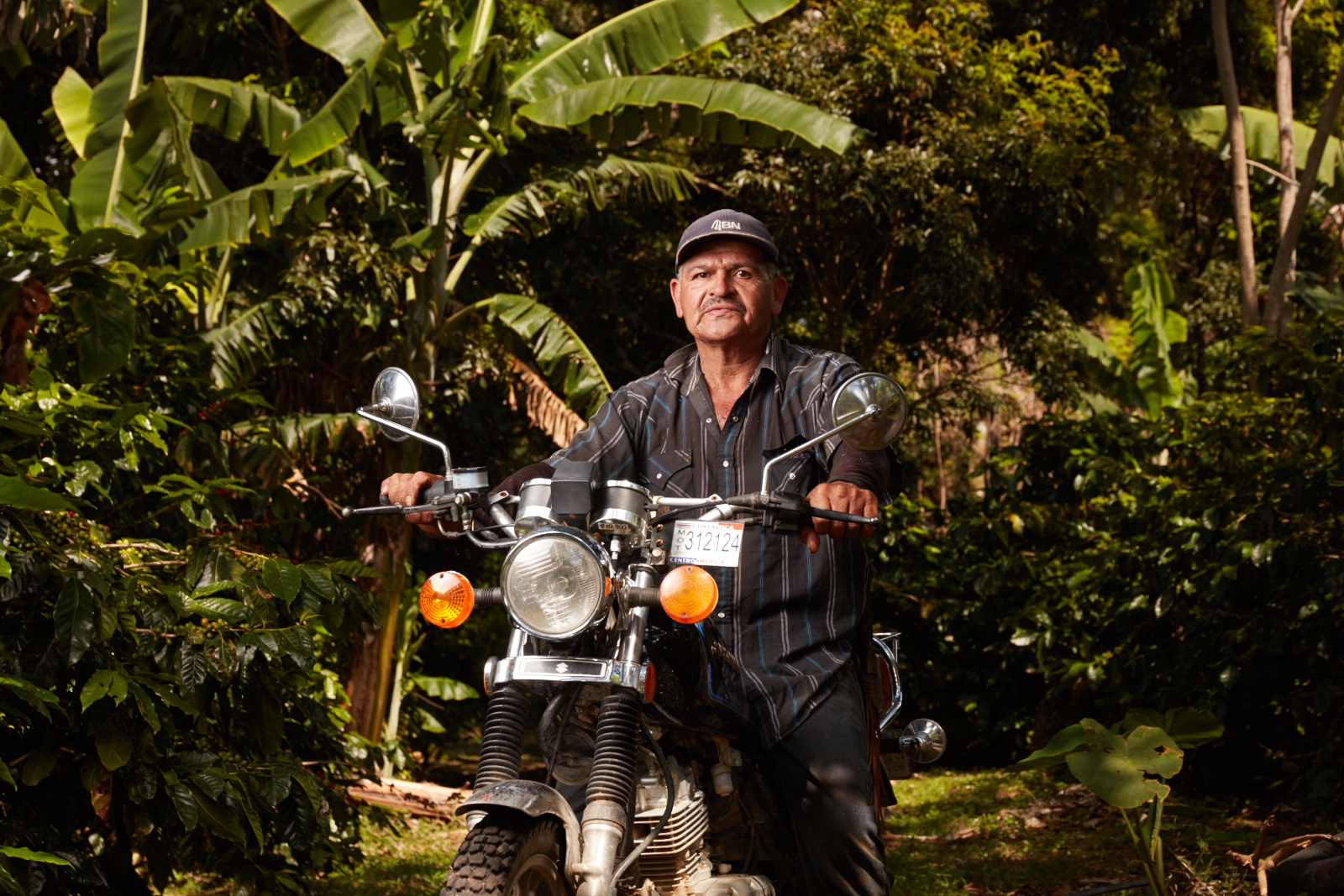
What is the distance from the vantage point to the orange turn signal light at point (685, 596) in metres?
2.14

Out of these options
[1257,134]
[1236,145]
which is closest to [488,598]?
[1236,145]

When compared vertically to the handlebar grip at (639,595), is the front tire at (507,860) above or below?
below

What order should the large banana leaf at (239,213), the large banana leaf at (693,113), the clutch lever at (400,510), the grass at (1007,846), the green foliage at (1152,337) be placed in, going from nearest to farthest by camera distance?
the clutch lever at (400,510)
the grass at (1007,846)
the large banana leaf at (239,213)
the large banana leaf at (693,113)
the green foliage at (1152,337)

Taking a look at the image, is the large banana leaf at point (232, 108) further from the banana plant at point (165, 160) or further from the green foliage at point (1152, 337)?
the green foliage at point (1152, 337)

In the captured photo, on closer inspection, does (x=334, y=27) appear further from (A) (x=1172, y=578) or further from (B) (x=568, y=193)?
(A) (x=1172, y=578)

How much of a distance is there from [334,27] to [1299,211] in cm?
671

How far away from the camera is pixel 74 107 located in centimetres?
753

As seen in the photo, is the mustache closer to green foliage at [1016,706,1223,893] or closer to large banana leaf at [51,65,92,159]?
green foliage at [1016,706,1223,893]

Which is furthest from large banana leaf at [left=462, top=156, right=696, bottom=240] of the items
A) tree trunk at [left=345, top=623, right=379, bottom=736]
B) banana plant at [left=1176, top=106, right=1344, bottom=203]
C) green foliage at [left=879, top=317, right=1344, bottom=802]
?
banana plant at [left=1176, top=106, right=1344, bottom=203]

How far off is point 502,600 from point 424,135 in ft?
16.8

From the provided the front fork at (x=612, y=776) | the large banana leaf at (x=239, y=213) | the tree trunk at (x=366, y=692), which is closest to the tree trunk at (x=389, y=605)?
the tree trunk at (x=366, y=692)

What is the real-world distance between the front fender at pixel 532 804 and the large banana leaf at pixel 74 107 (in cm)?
642

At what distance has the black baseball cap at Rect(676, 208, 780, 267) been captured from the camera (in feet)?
9.73

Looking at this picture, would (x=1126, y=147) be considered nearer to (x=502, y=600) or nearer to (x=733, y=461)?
(x=733, y=461)
